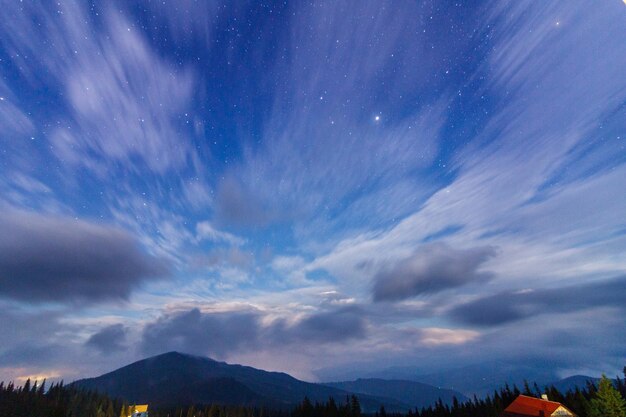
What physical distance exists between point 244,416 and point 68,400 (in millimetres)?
84550

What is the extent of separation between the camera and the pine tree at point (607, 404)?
60.2 meters

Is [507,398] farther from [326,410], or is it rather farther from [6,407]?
[6,407]

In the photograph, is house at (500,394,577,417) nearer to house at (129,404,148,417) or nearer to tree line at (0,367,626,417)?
tree line at (0,367,626,417)

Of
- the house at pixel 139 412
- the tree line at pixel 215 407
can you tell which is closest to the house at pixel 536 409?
the tree line at pixel 215 407

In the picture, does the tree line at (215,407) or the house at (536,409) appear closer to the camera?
the house at (536,409)

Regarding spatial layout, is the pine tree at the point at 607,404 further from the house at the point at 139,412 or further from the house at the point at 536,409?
the house at the point at 139,412

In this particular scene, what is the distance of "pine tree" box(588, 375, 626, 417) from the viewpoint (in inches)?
2368

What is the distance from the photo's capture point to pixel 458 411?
14025 centimetres

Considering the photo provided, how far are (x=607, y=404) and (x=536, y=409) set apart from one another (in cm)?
1806

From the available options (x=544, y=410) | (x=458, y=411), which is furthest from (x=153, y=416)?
(x=544, y=410)

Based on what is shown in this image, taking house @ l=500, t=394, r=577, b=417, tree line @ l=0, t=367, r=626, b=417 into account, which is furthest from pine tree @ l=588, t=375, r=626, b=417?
tree line @ l=0, t=367, r=626, b=417

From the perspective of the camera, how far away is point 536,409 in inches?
2163

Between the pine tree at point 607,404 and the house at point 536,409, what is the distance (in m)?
11.5

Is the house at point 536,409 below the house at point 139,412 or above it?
above
